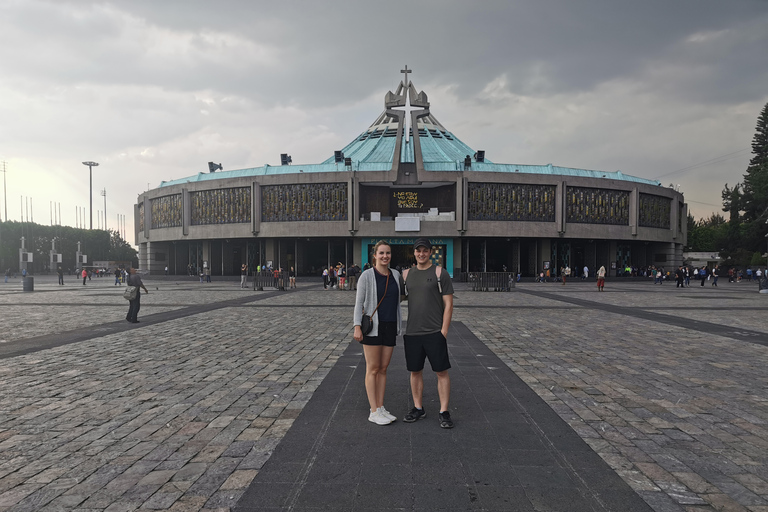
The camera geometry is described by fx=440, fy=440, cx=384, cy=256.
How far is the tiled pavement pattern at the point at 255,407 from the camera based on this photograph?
10.3ft

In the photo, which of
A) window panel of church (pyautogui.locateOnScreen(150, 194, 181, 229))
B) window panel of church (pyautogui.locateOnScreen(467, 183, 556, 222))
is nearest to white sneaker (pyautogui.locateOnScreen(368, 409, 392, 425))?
window panel of church (pyautogui.locateOnScreen(467, 183, 556, 222))

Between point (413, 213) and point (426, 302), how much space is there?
4222 centimetres

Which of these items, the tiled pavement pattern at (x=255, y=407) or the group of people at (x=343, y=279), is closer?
the tiled pavement pattern at (x=255, y=407)

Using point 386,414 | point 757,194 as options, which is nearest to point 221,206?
point 386,414

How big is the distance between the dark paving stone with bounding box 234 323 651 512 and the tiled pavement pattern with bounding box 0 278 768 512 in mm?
174

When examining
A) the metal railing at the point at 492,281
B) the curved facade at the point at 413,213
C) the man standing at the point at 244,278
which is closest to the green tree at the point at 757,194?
the curved facade at the point at 413,213

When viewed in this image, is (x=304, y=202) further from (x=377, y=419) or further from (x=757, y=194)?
(x=757, y=194)

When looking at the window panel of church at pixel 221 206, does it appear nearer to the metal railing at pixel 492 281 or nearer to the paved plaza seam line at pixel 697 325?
the metal railing at pixel 492 281

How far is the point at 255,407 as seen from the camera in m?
4.84

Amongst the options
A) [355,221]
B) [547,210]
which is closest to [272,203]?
[355,221]

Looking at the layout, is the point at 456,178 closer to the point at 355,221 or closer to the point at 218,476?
the point at 355,221

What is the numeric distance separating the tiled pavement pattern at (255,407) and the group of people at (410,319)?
487mm

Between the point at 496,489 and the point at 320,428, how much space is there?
1.80 metres

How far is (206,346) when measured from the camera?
8.42 meters
